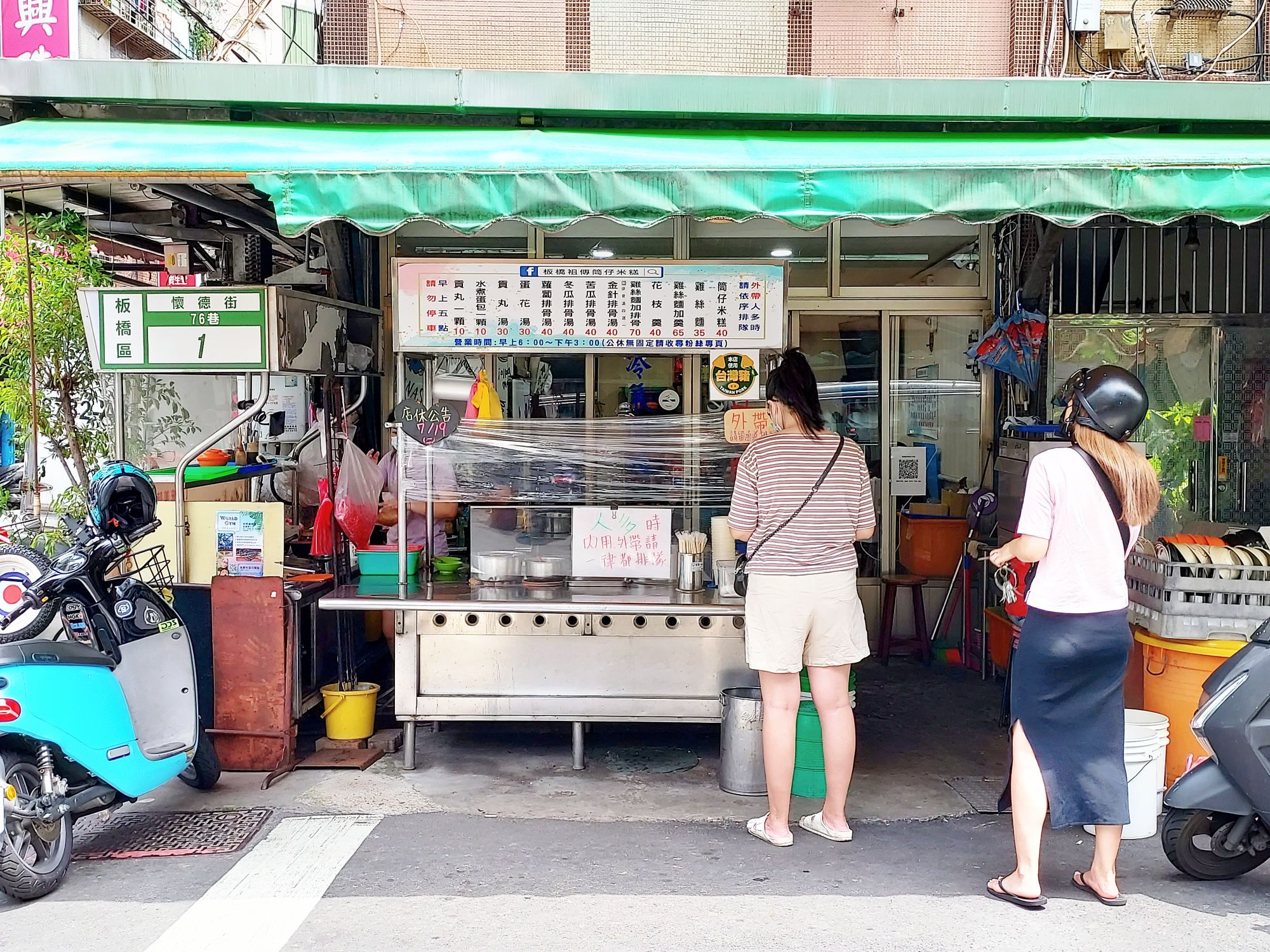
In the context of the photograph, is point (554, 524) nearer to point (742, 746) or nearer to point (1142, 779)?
point (742, 746)

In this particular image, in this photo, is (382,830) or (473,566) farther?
(473,566)

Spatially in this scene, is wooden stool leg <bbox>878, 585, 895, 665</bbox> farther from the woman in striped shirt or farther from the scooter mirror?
the scooter mirror

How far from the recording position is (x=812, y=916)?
150 inches

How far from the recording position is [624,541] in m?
5.62

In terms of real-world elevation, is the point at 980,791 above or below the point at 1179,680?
below

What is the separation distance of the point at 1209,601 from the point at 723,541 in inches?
89.3

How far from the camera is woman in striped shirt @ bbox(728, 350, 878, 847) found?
14.6 feet

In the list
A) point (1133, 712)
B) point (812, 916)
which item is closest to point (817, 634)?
point (812, 916)

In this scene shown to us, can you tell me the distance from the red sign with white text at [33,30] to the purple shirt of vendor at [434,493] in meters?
5.93

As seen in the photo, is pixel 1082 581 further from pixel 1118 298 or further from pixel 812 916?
pixel 1118 298

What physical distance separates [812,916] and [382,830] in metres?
1.92

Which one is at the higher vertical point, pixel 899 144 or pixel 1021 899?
pixel 899 144

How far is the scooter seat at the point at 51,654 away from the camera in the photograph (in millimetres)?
3986

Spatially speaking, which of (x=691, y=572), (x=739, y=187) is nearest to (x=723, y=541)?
(x=691, y=572)
